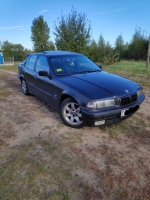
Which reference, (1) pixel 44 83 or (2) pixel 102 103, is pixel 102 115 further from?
(1) pixel 44 83

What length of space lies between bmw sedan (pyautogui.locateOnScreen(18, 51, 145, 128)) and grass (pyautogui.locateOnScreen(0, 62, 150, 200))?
14.5 inches

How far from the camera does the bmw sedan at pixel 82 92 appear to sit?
2725 mm

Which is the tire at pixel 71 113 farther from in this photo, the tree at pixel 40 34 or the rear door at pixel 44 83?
the tree at pixel 40 34

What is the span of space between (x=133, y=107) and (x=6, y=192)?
95.7 inches

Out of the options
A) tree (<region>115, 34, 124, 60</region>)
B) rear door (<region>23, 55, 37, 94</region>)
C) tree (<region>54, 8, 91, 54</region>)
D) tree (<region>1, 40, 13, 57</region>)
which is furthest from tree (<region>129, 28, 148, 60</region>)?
tree (<region>1, 40, 13, 57</region>)

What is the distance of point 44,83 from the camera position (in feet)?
13.1

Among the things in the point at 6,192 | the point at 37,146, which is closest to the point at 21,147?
the point at 37,146

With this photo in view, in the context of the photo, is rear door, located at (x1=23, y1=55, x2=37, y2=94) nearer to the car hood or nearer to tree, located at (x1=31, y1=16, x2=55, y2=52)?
the car hood

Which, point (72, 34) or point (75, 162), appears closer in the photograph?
point (75, 162)

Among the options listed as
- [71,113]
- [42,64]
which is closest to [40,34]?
[42,64]

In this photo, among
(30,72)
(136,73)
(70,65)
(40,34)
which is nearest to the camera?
(70,65)

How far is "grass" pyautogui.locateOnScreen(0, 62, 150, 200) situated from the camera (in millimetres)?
1809

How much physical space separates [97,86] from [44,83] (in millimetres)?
1555

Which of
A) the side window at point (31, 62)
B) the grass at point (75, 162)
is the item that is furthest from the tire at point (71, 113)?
the side window at point (31, 62)
